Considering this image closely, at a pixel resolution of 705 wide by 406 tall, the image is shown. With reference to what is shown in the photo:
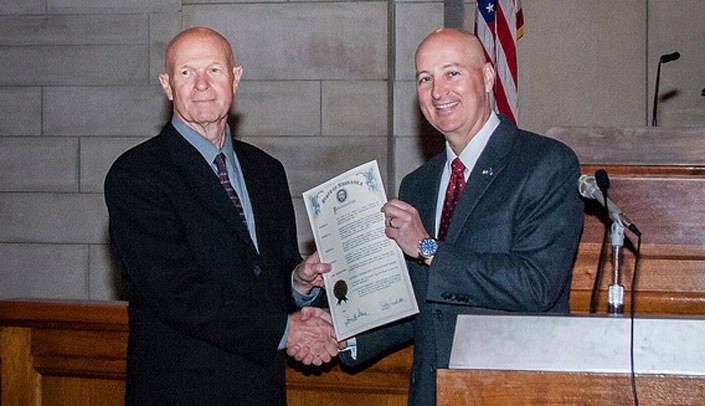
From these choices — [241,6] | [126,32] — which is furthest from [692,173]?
[126,32]

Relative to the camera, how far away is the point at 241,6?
605 cm

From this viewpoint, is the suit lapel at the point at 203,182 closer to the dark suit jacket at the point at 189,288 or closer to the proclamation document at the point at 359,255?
the dark suit jacket at the point at 189,288

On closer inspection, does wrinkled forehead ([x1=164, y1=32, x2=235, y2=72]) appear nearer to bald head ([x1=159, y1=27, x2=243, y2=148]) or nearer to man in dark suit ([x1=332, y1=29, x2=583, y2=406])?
bald head ([x1=159, y1=27, x2=243, y2=148])

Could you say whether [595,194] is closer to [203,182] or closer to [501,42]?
[203,182]

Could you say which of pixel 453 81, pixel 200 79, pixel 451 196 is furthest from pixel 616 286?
pixel 200 79

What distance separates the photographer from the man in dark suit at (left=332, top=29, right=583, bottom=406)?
8.62 ft

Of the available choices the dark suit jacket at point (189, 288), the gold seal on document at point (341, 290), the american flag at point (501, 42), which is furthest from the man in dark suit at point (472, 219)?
Answer: the american flag at point (501, 42)

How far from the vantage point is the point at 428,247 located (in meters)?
2.71

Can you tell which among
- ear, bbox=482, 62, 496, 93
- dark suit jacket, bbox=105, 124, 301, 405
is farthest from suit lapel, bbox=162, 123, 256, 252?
ear, bbox=482, 62, 496, 93

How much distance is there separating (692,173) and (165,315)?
172cm

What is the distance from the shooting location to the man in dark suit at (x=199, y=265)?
2.89 meters

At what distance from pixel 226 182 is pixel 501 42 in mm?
3109

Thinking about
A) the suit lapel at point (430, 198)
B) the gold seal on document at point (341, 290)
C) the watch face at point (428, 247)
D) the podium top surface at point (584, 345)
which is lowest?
the gold seal on document at point (341, 290)

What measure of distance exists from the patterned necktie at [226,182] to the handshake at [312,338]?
0.36 m
